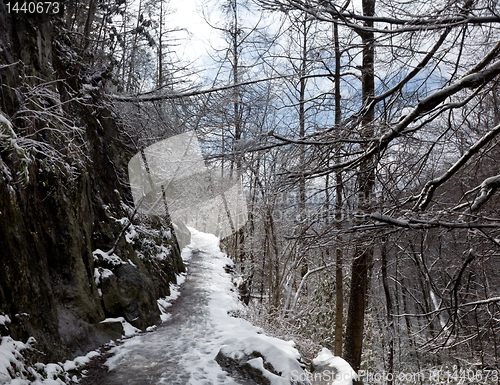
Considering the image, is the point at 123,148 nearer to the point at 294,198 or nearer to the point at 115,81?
the point at 115,81

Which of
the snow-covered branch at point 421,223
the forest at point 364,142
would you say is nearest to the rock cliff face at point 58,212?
the forest at point 364,142

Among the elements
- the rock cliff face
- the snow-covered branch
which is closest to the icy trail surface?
Answer: the rock cliff face

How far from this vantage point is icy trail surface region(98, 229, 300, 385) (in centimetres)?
451

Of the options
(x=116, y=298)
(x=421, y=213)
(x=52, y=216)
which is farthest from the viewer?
(x=116, y=298)

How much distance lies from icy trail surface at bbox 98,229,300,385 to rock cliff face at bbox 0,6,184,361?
628 millimetres

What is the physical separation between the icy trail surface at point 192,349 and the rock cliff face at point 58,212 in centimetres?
63

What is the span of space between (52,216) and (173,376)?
325cm

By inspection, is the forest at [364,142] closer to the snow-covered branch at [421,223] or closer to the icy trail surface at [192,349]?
the snow-covered branch at [421,223]

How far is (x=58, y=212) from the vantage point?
5195 millimetres

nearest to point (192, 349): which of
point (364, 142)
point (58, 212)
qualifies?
point (58, 212)

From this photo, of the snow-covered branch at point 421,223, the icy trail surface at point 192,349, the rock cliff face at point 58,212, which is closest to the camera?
the snow-covered branch at point 421,223

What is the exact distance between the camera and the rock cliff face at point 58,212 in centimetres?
354

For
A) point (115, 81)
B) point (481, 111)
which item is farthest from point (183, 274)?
point (481, 111)

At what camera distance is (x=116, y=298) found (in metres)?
6.43
